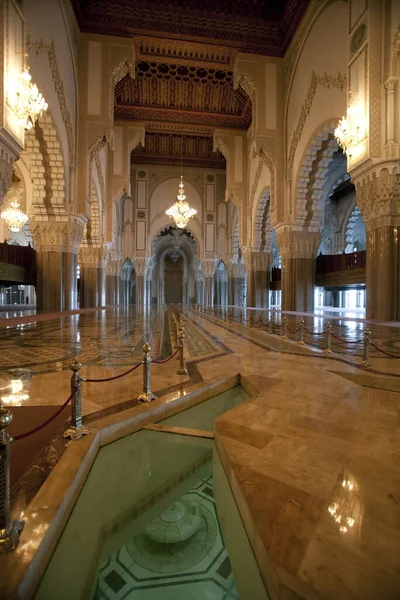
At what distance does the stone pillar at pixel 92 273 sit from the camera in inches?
584

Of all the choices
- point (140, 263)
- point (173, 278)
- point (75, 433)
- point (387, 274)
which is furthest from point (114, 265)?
point (75, 433)

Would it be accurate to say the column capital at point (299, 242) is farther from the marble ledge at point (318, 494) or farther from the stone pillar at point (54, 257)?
the marble ledge at point (318, 494)

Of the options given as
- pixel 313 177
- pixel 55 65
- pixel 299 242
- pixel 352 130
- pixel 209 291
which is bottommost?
pixel 209 291

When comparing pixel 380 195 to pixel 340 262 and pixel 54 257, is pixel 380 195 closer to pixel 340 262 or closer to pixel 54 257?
pixel 340 262

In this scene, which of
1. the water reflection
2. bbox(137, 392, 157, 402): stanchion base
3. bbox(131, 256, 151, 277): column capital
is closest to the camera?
the water reflection

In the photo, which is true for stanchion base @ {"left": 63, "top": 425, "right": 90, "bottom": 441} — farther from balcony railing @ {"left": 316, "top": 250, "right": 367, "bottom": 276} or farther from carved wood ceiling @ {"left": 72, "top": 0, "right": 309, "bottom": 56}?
carved wood ceiling @ {"left": 72, "top": 0, "right": 309, "bottom": 56}

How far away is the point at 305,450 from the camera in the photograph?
1823mm

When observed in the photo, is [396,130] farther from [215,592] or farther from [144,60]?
[144,60]

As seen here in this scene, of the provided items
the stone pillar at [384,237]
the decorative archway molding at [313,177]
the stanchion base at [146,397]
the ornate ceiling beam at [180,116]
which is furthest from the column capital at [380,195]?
the ornate ceiling beam at [180,116]

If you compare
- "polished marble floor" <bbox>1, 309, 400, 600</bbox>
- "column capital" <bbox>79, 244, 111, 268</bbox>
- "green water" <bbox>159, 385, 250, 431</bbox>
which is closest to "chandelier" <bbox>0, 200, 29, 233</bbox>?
"column capital" <bbox>79, 244, 111, 268</bbox>

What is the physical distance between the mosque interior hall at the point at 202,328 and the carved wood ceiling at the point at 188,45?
0.07m

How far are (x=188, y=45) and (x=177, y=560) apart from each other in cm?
1333

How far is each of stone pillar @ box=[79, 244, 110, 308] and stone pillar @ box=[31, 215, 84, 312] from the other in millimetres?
4237

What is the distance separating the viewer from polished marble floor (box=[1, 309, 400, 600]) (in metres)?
1.07
